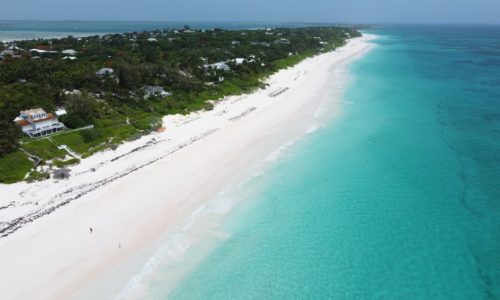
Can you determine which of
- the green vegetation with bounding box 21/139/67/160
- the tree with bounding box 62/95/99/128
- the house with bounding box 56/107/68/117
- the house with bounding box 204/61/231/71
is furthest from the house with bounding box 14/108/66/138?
the house with bounding box 204/61/231/71

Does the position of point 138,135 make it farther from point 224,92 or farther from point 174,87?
point 224,92

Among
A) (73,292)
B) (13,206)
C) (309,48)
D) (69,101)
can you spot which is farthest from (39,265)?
(309,48)

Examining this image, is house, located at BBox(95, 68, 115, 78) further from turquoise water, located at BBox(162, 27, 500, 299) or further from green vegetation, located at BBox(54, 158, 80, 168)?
turquoise water, located at BBox(162, 27, 500, 299)

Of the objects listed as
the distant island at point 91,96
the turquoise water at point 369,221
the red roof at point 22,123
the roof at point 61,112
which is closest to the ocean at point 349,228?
the turquoise water at point 369,221

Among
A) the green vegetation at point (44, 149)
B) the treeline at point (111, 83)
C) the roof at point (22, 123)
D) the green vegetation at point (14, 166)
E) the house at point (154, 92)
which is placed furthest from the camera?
the house at point (154, 92)

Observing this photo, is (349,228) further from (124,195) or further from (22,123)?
(22,123)

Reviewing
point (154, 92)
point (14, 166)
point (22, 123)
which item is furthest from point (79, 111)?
point (154, 92)

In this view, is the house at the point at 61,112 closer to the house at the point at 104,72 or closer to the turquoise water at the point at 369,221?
the house at the point at 104,72
